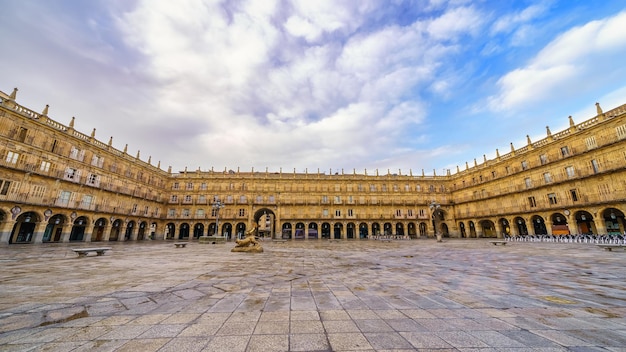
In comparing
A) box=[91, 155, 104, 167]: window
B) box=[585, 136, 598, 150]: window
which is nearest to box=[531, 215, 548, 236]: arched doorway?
box=[585, 136, 598, 150]: window

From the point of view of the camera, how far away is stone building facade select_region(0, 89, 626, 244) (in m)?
22.2

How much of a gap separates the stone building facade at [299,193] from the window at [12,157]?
0.08 metres

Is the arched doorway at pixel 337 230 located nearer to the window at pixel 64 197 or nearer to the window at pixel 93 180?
the window at pixel 93 180

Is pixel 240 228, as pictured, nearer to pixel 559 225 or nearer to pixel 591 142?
pixel 559 225

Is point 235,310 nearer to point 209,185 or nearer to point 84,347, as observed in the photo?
point 84,347

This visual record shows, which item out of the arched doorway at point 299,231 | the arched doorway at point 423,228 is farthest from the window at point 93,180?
the arched doorway at point 423,228

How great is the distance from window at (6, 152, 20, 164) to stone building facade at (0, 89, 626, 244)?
0.08 metres

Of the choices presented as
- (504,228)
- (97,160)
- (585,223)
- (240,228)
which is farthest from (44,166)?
(504,228)

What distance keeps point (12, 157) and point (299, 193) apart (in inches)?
1281

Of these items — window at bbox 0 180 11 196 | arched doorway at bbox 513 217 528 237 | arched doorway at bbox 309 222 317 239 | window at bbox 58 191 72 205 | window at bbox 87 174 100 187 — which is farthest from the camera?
arched doorway at bbox 309 222 317 239

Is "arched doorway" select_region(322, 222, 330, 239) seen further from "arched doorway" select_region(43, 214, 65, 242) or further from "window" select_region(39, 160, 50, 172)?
A: "window" select_region(39, 160, 50, 172)

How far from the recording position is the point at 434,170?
1843 inches

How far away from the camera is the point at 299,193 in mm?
42844

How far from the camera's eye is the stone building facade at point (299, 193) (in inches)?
872
